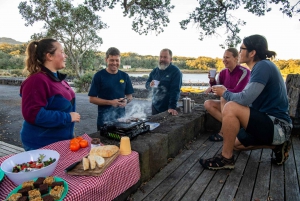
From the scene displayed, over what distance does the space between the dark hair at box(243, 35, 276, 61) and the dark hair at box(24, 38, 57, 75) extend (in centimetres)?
241

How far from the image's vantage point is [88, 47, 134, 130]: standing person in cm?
337

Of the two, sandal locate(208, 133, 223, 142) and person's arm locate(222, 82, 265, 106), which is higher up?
person's arm locate(222, 82, 265, 106)

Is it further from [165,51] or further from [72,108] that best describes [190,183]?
[165,51]

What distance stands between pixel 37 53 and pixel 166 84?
2.69 m

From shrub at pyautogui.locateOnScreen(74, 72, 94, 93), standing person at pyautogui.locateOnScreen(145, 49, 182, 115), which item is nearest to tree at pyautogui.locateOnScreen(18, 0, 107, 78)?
shrub at pyautogui.locateOnScreen(74, 72, 94, 93)

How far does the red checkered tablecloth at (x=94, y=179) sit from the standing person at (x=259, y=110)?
1.27 metres

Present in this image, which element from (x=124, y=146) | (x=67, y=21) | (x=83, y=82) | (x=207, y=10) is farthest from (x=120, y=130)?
(x=67, y=21)

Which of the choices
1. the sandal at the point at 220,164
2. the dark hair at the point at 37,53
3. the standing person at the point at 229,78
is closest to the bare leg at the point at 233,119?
the sandal at the point at 220,164

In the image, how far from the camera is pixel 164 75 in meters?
4.35

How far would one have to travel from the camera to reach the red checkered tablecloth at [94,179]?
1380 millimetres

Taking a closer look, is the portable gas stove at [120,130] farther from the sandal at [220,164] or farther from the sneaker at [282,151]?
the sneaker at [282,151]

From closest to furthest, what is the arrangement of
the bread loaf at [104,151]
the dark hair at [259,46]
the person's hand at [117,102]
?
the bread loaf at [104,151] < the dark hair at [259,46] < the person's hand at [117,102]

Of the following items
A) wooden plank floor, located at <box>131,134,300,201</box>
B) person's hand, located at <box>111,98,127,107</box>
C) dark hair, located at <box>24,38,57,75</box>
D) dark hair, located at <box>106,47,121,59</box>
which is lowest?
wooden plank floor, located at <box>131,134,300,201</box>

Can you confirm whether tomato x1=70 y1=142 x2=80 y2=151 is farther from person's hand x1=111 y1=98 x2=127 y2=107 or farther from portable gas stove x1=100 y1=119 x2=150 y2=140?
person's hand x1=111 y1=98 x2=127 y2=107
